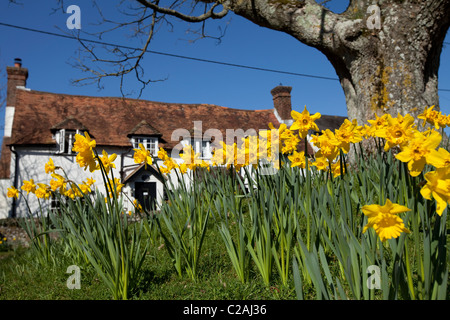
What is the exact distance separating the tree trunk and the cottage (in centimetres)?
1150

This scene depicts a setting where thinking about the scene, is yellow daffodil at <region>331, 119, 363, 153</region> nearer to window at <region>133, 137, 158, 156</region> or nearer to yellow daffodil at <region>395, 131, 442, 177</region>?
yellow daffodil at <region>395, 131, 442, 177</region>

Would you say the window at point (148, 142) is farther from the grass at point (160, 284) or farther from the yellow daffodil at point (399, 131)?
the yellow daffodil at point (399, 131)

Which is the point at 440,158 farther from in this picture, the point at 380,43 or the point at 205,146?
the point at 205,146

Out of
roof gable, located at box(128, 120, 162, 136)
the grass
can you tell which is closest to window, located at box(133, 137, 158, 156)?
roof gable, located at box(128, 120, 162, 136)

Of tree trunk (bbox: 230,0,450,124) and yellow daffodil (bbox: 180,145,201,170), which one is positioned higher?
tree trunk (bbox: 230,0,450,124)

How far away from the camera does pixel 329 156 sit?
2.23 metres

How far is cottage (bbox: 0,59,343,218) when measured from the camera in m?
16.3

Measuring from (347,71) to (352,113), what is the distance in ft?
2.76

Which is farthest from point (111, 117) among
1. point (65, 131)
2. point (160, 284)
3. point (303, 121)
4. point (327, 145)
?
point (327, 145)

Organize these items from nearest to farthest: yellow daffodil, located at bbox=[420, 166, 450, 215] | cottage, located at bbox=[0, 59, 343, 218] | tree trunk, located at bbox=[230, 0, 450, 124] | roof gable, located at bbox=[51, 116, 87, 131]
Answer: yellow daffodil, located at bbox=[420, 166, 450, 215] < tree trunk, located at bbox=[230, 0, 450, 124] < cottage, located at bbox=[0, 59, 343, 218] < roof gable, located at bbox=[51, 116, 87, 131]

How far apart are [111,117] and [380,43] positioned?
53.7 feet

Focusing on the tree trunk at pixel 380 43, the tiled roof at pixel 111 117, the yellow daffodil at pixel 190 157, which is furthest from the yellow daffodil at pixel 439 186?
the tiled roof at pixel 111 117

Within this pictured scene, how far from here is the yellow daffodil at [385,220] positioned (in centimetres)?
125
